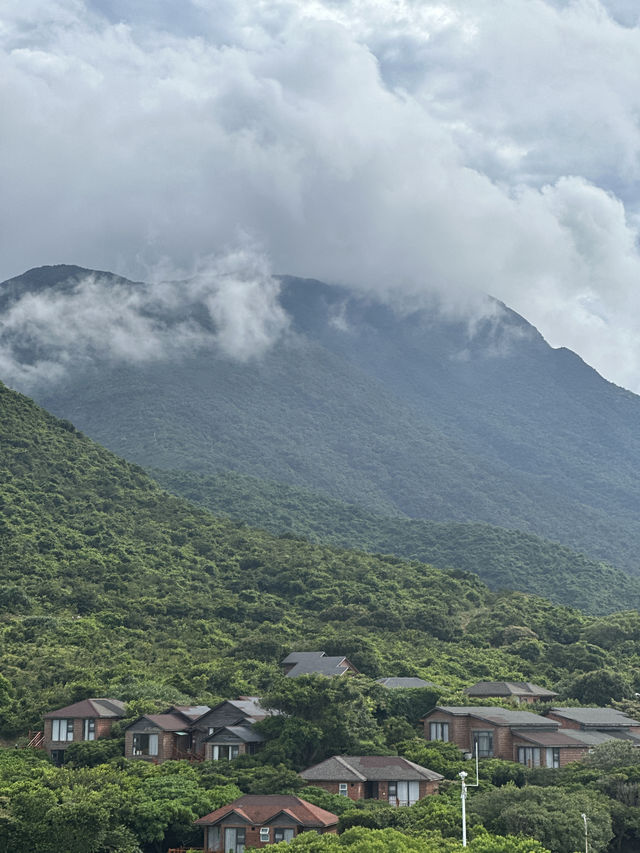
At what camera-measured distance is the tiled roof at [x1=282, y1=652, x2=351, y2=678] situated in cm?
8750

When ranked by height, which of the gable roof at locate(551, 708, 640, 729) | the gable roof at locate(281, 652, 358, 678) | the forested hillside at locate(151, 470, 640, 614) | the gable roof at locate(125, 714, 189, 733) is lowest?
the gable roof at locate(125, 714, 189, 733)

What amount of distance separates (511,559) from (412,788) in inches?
4637

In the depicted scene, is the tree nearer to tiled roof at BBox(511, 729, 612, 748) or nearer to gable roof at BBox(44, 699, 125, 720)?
tiled roof at BBox(511, 729, 612, 748)

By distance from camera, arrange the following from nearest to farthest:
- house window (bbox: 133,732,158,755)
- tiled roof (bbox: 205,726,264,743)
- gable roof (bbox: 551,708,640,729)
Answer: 1. tiled roof (bbox: 205,726,264,743)
2. house window (bbox: 133,732,158,755)
3. gable roof (bbox: 551,708,640,729)

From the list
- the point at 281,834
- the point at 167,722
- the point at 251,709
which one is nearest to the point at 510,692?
the point at 251,709

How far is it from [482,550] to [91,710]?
391 feet

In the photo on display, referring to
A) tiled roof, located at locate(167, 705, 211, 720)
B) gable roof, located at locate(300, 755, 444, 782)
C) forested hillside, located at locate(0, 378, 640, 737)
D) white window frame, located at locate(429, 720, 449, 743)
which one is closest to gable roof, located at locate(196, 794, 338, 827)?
gable roof, located at locate(300, 755, 444, 782)

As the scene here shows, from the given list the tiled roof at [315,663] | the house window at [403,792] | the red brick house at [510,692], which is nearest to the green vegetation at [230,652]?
the tiled roof at [315,663]

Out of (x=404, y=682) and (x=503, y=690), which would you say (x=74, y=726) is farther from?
(x=503, y=690)

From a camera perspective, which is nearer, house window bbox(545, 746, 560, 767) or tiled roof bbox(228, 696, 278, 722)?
house window bbox(545, 746, 560, 767)

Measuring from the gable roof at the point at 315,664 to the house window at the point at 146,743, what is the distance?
15918 mm

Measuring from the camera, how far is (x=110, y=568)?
116750mm

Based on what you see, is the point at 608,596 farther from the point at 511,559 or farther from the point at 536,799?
the point at 536,799

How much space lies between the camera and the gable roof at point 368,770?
214ft
